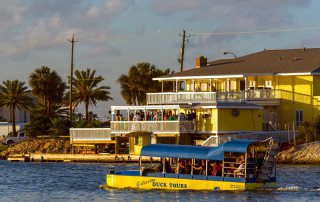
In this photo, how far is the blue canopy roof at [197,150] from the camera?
55.8 metres

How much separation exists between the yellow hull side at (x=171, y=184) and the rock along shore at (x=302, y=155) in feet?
78.9

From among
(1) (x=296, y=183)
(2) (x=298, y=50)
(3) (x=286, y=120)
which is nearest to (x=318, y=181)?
(1) (x=296, y=183)

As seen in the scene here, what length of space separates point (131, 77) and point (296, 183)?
55166 mm

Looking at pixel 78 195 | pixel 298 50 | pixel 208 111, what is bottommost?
pixel 78 195

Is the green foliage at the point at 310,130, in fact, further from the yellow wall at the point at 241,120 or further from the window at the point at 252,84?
the window at the point at 252,84

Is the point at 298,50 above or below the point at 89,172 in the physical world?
above

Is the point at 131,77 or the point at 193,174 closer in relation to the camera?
the point at 193,174

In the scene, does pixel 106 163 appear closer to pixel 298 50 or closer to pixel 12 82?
pixel 298 50

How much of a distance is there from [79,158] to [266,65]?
19.0m

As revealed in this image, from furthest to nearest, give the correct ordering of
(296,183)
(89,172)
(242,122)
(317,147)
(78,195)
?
(242,122), (317,147), (89,172), (296,183), (78,195)

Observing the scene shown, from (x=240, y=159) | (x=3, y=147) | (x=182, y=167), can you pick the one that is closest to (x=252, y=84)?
(x=3, y=147)

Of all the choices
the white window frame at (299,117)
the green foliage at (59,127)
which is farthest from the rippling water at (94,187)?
the green foliage at (59,127)

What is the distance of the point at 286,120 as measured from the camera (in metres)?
92.1

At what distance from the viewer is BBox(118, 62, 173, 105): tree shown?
11569 cm
